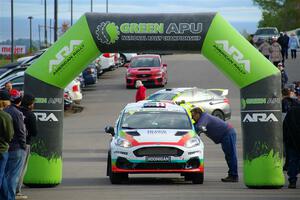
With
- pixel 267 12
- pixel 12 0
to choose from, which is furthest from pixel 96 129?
pixel 267 12

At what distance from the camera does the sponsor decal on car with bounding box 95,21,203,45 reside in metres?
18.4

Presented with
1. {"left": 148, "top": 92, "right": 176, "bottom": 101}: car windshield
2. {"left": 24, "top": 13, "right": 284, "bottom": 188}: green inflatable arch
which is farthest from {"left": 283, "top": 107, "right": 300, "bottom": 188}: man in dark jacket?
{"left": 148, "top": 92, "right": 176, "bottom": 101}: car windshield

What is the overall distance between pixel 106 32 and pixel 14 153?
3770 mm

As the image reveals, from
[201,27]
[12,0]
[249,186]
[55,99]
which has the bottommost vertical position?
[249,186]

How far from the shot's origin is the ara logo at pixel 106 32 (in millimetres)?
18469

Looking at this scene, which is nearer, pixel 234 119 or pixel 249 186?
pixel 249 186

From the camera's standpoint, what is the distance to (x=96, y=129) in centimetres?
3416

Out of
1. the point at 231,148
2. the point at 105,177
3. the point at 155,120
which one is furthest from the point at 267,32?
the point at 231,148

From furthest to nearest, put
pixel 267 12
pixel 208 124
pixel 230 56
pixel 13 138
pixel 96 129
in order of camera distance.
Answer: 1. pixel 267 12
2. pixel 96 129
3. pixel 208 124
4. pixel 230 56
5. pixel 13 138

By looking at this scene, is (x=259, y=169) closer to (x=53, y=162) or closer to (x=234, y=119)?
(x=53, y=162)

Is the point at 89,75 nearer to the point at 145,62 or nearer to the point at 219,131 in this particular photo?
the point at 145,62

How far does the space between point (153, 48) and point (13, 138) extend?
4.11 meters

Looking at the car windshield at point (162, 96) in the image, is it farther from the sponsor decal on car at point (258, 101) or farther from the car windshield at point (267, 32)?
the car windshield at point (267, 32)

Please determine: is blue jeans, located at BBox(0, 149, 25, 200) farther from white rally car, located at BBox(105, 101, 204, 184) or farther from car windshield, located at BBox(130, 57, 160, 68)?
car windshield, located at BBox(130, 57, 160, 68)
